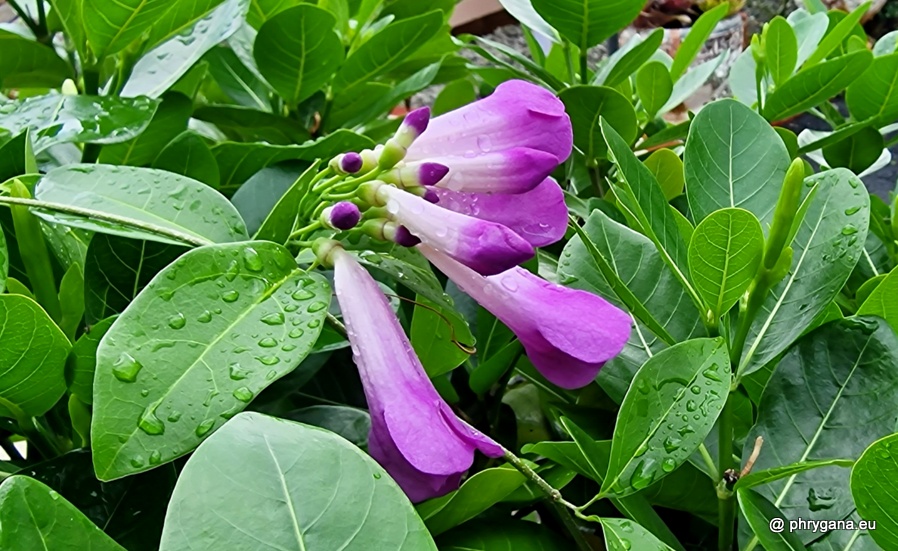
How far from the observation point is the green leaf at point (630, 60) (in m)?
0.60

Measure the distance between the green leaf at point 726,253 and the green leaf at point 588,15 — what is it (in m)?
0.28

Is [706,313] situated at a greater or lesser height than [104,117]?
lesser

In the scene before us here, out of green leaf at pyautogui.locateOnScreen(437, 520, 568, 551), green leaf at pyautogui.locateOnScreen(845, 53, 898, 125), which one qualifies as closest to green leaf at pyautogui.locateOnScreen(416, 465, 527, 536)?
green leaf at pyautogui.locateOnScreen(437, 520, 568, 551)

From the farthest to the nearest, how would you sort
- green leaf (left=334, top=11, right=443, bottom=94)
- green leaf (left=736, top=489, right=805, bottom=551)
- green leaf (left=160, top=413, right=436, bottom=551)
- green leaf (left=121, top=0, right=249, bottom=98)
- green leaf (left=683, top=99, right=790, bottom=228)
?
green leaf (left=334, top=11, right=443, bottom=94)
green leaf (left=121, top=0, right=249, bottom=98)
green leaf (left=683, top=99, right=790, bottom=228)
green leaf (left=736, top=489, right=805, bottom=551)
green leaf (left=160, top=413, right=436, bottom=551)

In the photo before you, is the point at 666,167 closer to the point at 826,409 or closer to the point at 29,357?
Result: the point at 826,409

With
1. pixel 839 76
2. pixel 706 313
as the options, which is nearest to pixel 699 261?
pixel 706 313

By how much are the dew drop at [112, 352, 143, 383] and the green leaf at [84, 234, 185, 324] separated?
13cm

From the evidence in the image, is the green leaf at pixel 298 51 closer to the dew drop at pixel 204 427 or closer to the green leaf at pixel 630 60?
the green leaf at pixel 630 60

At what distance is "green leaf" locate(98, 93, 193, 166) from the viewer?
0.55 metres

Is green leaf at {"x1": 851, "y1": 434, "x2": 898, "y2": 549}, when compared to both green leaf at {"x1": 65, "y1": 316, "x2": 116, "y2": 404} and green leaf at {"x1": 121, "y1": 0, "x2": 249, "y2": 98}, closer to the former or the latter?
green leaf at {"x1": 65, "y1": 316, "x2": 116, "y2": 404}

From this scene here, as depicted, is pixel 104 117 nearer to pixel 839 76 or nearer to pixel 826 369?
pixel 826 369

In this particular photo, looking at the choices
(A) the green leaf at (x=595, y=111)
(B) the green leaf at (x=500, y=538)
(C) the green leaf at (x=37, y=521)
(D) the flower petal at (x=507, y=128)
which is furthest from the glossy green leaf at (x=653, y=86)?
(C) the green leaf at (x=37, y=521)

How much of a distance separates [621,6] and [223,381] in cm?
43

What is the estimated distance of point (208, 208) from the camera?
1.24 feet
